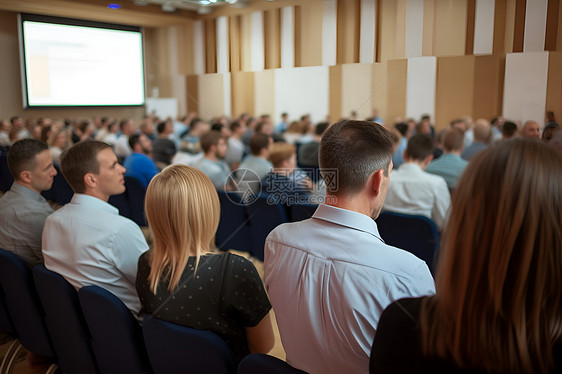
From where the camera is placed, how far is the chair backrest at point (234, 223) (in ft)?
11.6

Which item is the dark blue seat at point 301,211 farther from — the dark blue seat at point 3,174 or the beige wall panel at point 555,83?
the dark blue seat at point 3,174

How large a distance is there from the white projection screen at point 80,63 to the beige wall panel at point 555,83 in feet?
6.34

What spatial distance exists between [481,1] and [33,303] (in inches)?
89.9

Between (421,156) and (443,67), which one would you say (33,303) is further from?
(421,156)

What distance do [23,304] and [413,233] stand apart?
2.25 metres

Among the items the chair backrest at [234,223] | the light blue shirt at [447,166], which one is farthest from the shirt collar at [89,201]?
the light blue shirt at [447,166]

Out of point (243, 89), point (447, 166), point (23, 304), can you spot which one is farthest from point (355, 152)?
point (447, 166)

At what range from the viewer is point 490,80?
1593mm

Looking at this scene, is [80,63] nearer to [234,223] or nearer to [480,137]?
[234,223]

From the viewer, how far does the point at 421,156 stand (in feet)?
11.6

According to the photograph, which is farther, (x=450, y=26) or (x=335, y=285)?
(x=450, y=26)

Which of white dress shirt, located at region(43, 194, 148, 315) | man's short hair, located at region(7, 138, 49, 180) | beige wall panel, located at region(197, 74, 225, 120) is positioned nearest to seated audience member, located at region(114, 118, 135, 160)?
man's short hair, located at region(7, 138, 49, 180)

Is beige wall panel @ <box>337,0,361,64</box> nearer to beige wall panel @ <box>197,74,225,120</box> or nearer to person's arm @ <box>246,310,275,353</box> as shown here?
beige wall panel @ <box>197,74,225,120</box>

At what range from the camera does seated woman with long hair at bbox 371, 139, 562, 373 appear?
715mm
